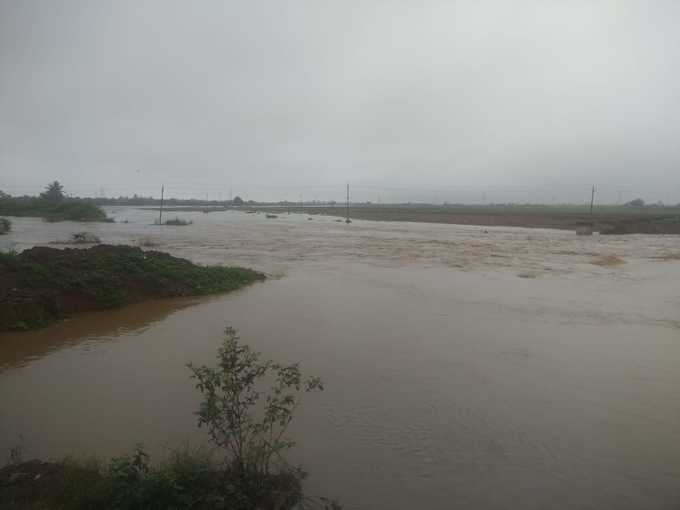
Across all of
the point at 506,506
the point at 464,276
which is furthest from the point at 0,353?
the point at 464,276

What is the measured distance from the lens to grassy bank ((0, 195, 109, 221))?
4831 cm

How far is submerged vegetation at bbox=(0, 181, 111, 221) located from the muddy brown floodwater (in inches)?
1752

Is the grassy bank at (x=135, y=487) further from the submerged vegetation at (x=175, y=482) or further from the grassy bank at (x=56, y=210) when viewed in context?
the grassy bank at (x=56, y=210)

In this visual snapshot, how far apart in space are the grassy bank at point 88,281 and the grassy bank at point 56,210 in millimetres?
42007

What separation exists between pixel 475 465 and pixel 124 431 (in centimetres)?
391

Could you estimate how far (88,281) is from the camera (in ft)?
→ 34.2

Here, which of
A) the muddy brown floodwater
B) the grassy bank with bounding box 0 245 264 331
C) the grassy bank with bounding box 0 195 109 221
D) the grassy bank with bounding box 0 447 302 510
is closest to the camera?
the grassy bank with bounding box 0 447 302 510

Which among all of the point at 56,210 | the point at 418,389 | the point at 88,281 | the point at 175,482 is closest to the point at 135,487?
the point at 175,482

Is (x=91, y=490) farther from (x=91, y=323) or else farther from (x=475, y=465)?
(x=91, y=323)

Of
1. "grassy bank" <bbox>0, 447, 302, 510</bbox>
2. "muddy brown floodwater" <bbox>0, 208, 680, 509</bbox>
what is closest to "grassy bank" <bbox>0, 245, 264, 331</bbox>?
"muddy brown floodwater" <bbox>0, 208, 680, 509</bbox>

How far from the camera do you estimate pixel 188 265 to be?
43.7 ft

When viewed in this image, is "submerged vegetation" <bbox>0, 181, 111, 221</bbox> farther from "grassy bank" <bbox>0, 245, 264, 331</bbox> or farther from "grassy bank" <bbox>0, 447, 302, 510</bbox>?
"grassy bank" <bbox>0, 447, 302, 510</bbox>

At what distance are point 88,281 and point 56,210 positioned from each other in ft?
160

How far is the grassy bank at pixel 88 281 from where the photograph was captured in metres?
8.88
